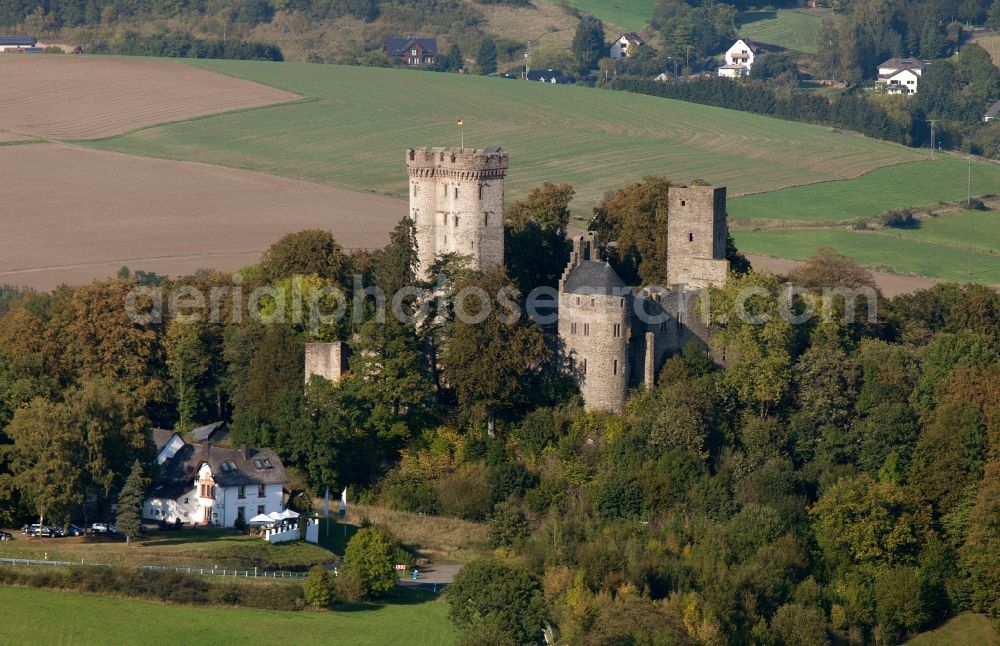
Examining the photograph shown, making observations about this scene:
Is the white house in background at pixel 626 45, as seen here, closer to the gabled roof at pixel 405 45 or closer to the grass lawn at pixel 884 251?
the gabled roof at pixel 405 45

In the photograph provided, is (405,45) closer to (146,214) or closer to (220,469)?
(146,214)

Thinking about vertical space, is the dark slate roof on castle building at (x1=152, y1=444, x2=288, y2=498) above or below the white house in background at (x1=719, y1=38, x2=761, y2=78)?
below

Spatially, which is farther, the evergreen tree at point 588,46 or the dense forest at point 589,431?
the evergreen tree at point 588,46

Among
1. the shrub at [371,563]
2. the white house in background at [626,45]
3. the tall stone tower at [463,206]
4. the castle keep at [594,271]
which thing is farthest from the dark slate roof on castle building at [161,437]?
the white house in background at [626,45]

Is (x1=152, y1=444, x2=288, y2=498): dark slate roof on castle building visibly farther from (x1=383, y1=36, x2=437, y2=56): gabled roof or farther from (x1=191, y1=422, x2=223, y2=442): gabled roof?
(x1=383, y1=36, x2=437, y2=56): gabled roof

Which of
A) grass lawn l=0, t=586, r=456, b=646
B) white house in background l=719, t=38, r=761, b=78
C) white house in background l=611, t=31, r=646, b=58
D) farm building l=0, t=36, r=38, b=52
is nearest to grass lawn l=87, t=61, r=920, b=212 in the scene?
farm building l=0, t=36, r=38, b=52

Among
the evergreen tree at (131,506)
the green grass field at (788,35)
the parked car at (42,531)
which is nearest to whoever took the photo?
the evergreen tree at (131,506)

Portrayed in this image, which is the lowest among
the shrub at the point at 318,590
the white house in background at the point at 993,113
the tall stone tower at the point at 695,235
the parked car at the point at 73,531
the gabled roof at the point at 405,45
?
the shrub at the point at 318,590
